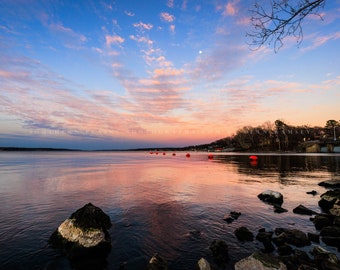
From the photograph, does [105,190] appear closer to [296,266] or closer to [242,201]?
[242,201]

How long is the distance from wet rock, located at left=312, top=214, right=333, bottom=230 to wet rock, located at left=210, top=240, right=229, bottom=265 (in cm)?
666

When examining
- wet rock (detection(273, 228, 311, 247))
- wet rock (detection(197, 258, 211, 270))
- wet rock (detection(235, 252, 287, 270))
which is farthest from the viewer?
wet rock (detection(273, 228, 311, 247))

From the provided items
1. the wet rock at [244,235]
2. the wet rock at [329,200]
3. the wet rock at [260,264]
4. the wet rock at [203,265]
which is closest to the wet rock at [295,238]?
the wet rock at [244,235]

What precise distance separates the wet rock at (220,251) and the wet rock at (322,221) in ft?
21.8

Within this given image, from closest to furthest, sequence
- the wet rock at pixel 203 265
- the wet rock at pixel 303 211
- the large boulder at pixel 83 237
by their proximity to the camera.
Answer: the wet rock at pixel 203 265 < the large boulder at pixel 83 237 < the wet rock at pixel 303 211

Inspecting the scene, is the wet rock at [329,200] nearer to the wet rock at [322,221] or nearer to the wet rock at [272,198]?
the wet rock at [272,198]

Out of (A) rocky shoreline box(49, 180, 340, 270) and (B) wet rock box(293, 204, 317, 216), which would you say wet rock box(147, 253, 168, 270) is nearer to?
(A) rocky shoreline box(49, 180, 340, 270)

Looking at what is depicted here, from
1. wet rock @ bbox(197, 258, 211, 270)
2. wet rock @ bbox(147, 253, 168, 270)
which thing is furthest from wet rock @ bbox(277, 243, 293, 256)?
wet rock @ bbox(147, 253, 168, 270)

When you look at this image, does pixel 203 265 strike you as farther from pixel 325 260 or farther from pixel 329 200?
pixel 329 200

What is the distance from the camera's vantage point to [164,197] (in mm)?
21641

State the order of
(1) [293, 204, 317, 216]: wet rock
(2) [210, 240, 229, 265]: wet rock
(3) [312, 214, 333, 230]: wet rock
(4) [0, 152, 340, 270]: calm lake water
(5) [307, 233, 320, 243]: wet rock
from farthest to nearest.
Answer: (1) [293, 204, 317, 216]: wet rock, (3) [312, 214, 333, 230]: wet rock, (5) [307, 233, 320, 243]: wet rock, (4) [0, 152, 340, 270]: calm lake water, (2) [210, 240, 229, 265]: wet rock

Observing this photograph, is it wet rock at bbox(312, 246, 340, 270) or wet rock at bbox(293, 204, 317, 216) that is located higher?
wet rock at bbox(312, 246, 340, 270)

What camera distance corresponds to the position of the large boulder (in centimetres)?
953

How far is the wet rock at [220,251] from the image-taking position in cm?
898
